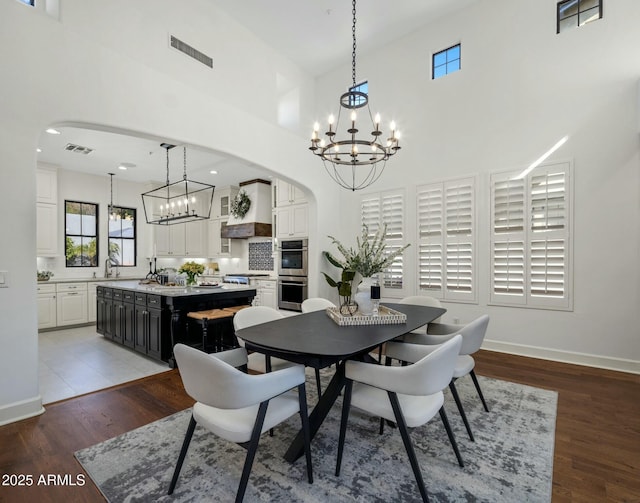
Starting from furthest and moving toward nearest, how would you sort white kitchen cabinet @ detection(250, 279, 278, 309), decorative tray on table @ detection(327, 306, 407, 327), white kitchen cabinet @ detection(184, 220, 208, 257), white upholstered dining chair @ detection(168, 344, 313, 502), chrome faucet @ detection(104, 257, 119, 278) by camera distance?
white kitchen cabinet @ detection(184, 220, 208, 257), chrome faucet @ detection(104, 257, 119, 278), white kitchen cabinet @ detection(250, 279, 278, 309), decorative tray on table @ detection(327, 306, 407, 327), white upholstered dining chair @ detection(168, 344, 313, 502)

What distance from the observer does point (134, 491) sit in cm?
179

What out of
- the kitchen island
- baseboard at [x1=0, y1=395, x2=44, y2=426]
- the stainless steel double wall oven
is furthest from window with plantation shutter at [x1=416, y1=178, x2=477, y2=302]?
baseboard at [x1=0, y1=395, x2=44, y2=426]

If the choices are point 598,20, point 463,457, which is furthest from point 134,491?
point 598,20

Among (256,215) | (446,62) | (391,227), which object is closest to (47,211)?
(256,215)

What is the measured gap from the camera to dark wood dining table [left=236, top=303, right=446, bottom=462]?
5.89ft

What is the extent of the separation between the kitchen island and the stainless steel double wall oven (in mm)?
1430

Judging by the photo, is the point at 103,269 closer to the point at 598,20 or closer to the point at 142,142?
the point at 142,142

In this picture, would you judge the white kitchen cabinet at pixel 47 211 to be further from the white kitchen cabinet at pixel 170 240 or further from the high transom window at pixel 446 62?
the high transom window at pixel 446 62

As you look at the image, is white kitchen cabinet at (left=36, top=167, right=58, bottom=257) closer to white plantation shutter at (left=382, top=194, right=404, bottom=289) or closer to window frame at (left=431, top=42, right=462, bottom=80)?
white plantation shutter at (left=382, top=194, right=404, bottom=289)

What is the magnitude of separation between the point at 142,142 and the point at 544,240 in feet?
19.7

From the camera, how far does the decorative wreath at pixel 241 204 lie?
306 inches

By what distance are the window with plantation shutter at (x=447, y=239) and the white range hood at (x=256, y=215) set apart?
3.88 m

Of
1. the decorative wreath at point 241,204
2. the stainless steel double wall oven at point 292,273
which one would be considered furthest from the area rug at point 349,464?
the decorative wreath at point 241,204

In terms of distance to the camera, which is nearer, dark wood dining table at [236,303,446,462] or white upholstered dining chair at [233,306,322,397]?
dark wood dining table at [236,303,446,462]
